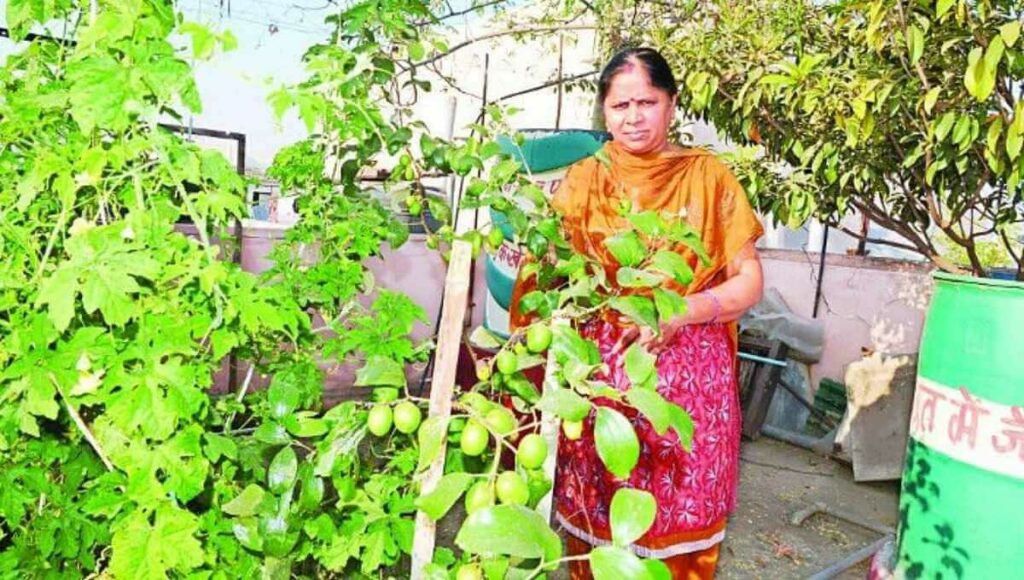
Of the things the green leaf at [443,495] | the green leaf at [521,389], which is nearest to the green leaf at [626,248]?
the green leaf at [521,389]

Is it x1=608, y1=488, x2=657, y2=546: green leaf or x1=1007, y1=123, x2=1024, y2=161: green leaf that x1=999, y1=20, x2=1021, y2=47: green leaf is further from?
x1=608, y1=488, x2=657, y2=546: green leaf

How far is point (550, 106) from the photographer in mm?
7605

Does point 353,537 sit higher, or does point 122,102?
point 122,102

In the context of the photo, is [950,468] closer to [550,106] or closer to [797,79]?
[797,79]

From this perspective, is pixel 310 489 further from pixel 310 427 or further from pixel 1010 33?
pixel 1010 33

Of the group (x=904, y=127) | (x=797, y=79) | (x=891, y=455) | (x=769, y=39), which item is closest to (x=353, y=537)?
(x=797, y=79)

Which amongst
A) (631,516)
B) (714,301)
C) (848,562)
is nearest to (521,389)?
(631,516)

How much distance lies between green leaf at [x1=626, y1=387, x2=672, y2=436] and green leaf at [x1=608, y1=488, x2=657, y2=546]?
99 millimetres

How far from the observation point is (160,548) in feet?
3.61

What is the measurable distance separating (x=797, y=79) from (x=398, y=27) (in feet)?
4.98

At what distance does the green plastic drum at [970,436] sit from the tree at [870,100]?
1.06ft

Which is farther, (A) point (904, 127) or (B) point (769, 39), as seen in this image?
(B) point (769, 39)

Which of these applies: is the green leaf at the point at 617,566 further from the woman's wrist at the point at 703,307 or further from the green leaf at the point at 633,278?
the woman's wrist at the point at 703,307

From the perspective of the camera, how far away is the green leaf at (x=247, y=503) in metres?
1.06
